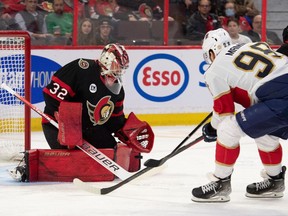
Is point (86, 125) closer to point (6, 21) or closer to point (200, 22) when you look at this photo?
point (6, 21)

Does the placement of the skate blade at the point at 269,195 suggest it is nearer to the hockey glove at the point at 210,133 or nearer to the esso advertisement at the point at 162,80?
the hockey glove at the point at 210,133

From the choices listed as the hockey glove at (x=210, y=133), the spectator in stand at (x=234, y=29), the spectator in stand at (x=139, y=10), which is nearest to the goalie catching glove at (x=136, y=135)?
the hockey glove at (x=210, y=133)

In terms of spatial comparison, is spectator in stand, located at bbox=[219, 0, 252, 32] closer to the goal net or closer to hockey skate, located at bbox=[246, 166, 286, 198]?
the goal net

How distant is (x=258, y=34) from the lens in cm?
774

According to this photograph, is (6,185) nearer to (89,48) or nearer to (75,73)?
(75,73)

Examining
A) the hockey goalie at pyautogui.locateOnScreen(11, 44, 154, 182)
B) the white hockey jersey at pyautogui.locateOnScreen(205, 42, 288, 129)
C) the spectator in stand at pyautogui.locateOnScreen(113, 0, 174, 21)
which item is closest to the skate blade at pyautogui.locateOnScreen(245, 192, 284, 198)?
the white hockey jersey at pyautogui.locateOnScreen(205, 42, 288, 129)

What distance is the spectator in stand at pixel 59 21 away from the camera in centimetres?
686

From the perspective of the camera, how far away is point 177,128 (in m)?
6.98

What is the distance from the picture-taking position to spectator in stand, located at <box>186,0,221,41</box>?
7453 mm

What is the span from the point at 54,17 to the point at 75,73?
2.20 metres

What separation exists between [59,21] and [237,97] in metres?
3.09

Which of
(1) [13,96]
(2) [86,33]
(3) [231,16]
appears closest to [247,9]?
(3) [231,16]

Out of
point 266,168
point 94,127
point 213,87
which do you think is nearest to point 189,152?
point 94,127

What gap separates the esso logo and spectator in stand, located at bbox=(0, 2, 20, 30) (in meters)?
1.01
